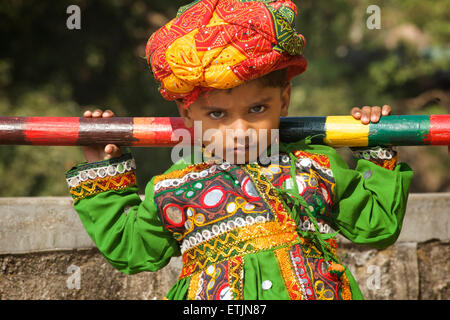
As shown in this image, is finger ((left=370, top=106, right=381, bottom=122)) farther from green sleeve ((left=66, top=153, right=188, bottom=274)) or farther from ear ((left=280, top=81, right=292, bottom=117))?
green sleeve ((left=66, top=153, right=188, bottom=274))

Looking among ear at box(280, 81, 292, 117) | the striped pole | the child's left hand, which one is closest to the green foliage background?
the striped pole

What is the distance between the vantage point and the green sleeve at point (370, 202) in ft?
6.18

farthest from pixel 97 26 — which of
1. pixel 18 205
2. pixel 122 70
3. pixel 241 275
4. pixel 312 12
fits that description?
pixel 241 275

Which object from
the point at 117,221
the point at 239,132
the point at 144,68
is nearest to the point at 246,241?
the point at 239,132

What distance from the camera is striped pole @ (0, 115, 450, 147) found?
6.42 ft

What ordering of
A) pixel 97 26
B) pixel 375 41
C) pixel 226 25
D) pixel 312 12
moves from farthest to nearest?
pixel 375 41
pixel 312 12
pixel 97 26
pixel 226 25

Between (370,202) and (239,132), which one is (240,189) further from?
(370,202)

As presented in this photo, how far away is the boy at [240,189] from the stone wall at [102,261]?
1.59 ft

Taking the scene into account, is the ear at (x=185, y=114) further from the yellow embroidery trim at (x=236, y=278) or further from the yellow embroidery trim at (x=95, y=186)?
the yellow embroidery trim at (x=236, y=278)

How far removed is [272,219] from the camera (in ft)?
5.77

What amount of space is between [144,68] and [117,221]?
5633 millimetres

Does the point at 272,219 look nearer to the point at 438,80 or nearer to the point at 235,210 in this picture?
the point at 235,210

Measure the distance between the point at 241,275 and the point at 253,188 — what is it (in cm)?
28
